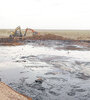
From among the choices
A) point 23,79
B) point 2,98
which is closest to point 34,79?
point 23,79

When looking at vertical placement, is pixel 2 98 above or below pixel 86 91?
above

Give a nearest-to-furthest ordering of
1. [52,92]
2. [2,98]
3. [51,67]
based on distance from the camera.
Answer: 1. [2,98]
2. [52,92]
3. [51,67]

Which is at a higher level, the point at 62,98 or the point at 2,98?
the point at 2,98

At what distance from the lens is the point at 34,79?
35.6 feet

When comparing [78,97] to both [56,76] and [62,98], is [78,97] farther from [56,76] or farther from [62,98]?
[56,76]

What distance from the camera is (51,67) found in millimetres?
13945

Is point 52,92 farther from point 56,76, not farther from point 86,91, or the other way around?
point 56,76

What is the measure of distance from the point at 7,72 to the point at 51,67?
12.8ft

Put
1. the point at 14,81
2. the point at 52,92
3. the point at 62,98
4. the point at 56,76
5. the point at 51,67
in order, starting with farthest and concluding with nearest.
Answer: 1. the point at 51,67
2. the point at 56,76
3. the point at 14,81
4. the point at 52,92
5. the point at 62,98

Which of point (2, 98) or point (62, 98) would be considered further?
point (62, 98)

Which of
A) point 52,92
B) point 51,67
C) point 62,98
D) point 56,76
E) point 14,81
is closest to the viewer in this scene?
point 62,98

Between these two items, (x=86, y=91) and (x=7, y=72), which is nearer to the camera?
(x=86, y=91)

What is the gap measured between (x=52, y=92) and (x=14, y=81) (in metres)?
2.96

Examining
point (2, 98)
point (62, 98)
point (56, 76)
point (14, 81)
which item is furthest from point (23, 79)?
point (2, 98)
